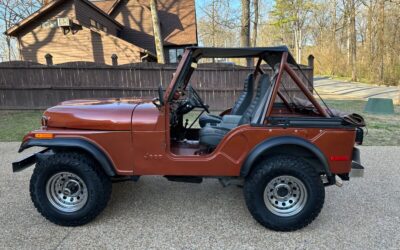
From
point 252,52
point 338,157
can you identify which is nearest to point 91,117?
point 252,52

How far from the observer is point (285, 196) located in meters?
3.12

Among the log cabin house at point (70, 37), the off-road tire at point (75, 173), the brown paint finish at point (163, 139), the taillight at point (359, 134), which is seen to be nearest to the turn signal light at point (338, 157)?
the brown paint finish at point (163, 139)

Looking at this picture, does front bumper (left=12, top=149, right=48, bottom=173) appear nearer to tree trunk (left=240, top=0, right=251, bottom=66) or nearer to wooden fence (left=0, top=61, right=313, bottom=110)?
wooden fence (left=0, top=61, right=313, bottom=110)

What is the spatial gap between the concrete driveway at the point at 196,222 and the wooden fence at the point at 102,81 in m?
6.86

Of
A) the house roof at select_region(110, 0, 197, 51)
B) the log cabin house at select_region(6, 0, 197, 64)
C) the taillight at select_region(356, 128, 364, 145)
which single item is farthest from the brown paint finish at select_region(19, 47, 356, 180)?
the house roof at select_region(110, 0, 197, 51)

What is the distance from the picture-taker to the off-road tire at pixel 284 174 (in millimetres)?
2982

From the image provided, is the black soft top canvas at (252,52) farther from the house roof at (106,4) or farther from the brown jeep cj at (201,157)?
the house roof at (106,4)

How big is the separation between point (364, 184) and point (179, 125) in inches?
108

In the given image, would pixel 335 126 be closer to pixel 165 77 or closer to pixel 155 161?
pixel 155 161

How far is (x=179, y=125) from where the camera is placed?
400cm

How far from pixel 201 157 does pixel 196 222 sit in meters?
0.71

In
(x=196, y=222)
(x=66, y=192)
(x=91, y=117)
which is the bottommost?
(x=196, y=222)

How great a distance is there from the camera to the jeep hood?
309 centimetres

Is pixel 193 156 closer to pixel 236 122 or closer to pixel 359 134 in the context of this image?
pixel 236 122
